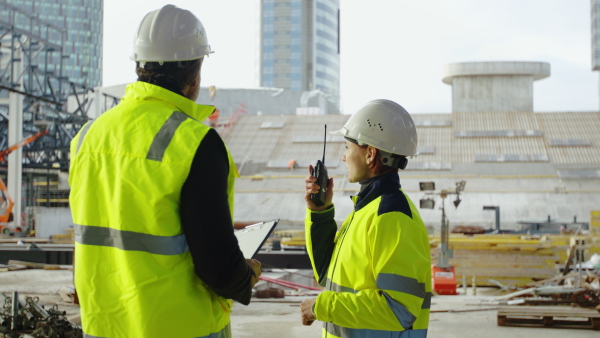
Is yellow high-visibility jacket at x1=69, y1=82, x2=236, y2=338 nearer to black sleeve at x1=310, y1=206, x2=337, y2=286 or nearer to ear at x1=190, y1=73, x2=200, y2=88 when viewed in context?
ear at x1=190, y1=73, x2=200, y2=88

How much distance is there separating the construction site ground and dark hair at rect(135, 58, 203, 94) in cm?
567

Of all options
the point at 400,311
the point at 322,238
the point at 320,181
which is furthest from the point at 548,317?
the point at 400,311

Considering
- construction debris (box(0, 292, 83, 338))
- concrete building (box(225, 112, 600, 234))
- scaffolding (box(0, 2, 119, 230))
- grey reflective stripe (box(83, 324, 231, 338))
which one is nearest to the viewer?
grey reflective stripe (box(83, 324, 231, 338))

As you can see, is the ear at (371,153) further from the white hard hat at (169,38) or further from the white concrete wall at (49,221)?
the white concrete wall at (49,221)

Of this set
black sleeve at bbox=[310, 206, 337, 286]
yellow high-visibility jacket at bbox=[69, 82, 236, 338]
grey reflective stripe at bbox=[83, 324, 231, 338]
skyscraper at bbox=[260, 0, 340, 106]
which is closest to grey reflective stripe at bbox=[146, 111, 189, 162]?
yellow high-visibility jacket at bbox=[69, 82, 236, 338]

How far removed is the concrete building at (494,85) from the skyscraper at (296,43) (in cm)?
5779

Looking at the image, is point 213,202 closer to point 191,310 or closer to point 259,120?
point 191,310

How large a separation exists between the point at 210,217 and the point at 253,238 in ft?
2.14

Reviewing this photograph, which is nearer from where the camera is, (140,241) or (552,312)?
(140,241)

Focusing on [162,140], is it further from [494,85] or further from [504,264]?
[494,85]

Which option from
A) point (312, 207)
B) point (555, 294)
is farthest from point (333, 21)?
point (312, 207)

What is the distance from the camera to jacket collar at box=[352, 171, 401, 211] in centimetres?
286

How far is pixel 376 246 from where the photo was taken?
8.75 ft

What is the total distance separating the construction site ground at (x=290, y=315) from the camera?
808 centimetres
